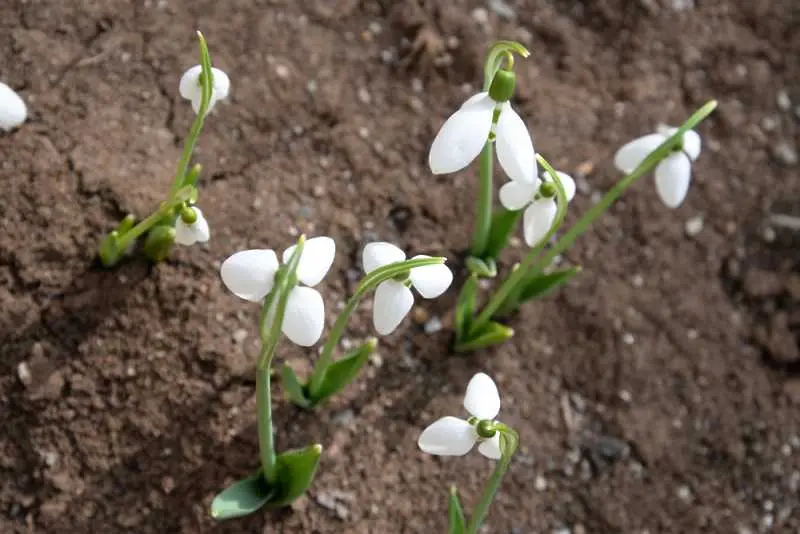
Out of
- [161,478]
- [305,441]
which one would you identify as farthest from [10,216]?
[305,441]

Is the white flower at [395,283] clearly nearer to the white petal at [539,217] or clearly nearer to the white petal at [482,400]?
the white petal at [482,400]

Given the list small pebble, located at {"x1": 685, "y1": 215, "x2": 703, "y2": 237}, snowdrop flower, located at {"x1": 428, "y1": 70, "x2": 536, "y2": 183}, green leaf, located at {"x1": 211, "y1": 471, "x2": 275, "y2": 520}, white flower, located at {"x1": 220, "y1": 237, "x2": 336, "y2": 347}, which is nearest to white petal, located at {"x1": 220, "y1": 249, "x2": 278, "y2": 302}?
white flower, located at {"x1": 220, "y1": 237, "x2": 336, "y2": 347}

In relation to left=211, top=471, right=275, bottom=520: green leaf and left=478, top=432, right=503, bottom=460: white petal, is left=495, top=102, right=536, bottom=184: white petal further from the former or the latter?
left=211, top=471, right=275, bottom=520: green leaf

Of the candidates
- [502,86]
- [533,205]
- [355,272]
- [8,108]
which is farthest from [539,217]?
[8,108]

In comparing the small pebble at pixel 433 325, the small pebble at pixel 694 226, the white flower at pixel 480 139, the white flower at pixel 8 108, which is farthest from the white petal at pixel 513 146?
the small pebble at pixel 694 226

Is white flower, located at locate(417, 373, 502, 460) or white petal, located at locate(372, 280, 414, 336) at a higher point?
white petal, located at locate(372, 280, 414, 336)

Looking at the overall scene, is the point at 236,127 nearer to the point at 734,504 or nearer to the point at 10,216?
the point at 10,216

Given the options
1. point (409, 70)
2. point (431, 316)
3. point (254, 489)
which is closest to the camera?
point (254, 489)

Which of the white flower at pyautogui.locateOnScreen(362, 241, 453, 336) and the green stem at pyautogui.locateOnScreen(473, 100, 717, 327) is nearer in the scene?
the white flower at pyautogui.locateOnScreen(362, 241, 453, 336)
